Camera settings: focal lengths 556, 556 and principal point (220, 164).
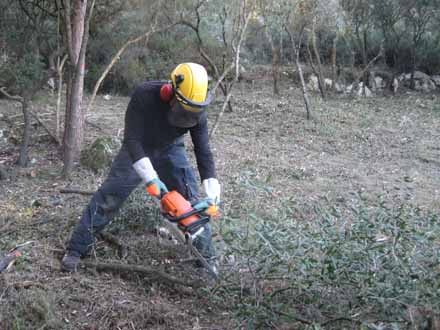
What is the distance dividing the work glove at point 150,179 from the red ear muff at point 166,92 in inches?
18.7

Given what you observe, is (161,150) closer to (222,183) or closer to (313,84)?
(222,183)

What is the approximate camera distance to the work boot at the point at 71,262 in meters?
4.01

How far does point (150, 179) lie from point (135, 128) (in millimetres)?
453

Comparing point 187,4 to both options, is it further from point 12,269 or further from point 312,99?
point 12,269

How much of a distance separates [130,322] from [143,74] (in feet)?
29.9

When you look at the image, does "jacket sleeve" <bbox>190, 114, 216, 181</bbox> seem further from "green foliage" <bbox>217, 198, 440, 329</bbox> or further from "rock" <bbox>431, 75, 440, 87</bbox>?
"rock" <bbox>431, 75, 440, 87</bbox>

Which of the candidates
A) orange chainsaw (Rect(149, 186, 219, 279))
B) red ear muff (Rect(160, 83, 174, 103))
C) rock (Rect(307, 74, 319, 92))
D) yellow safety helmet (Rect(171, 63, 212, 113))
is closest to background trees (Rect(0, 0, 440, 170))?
rock (Rect(307, 74, 319, 92))

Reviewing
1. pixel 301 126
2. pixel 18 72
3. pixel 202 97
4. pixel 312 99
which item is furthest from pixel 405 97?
pixel 202 97

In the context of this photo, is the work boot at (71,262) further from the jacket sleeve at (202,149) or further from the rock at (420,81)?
the rock at (420,81)

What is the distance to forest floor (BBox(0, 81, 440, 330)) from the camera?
3.55 m

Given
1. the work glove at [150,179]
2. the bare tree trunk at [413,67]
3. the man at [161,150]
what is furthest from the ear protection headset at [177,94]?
the bare tree trunk at [413,67]

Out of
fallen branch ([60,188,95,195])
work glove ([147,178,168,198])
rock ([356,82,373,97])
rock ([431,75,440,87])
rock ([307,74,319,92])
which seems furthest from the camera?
rock ([431,75,440,87])

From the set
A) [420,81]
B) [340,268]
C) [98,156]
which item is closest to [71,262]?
[340,268]

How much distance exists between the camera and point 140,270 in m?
3.93
